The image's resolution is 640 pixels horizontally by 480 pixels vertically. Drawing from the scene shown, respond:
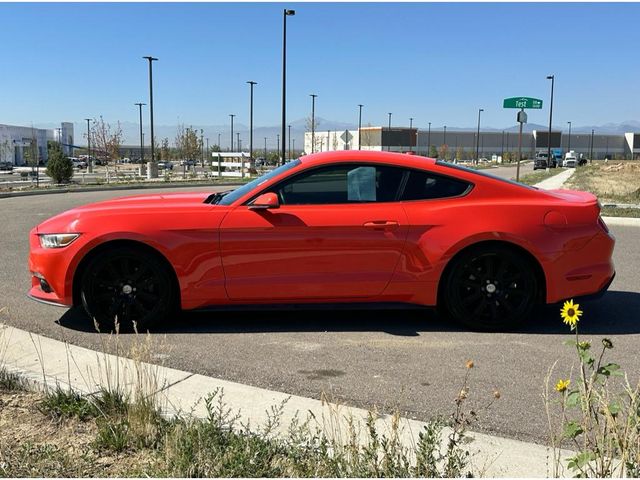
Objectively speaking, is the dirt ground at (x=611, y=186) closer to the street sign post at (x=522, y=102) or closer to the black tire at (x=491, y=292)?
the street sign post at (x=522, y=102)

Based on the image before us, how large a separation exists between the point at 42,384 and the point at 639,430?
11.0 feet

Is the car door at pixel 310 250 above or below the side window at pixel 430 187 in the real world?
below

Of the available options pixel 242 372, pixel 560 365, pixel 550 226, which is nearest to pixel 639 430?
pixel 560 365

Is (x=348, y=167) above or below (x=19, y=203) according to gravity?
above

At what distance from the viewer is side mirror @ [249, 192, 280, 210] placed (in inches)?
204

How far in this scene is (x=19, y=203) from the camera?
19.8 m

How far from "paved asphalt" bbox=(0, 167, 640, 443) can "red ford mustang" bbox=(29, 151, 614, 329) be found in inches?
11.9

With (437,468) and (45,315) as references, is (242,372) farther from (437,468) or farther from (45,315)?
(45,315)

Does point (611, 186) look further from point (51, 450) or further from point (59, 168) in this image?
point (51, 450)

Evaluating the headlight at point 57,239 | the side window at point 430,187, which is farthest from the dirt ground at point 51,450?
the side window at point 430,187

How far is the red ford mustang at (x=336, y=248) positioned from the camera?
5219 millimetres

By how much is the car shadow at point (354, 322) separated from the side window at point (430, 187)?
102 centimetres

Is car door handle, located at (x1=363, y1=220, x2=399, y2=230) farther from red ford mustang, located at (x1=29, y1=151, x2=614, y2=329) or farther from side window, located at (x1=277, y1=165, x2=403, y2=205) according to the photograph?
side window, located at (x1=277, y1=165, x2=403, y2=205)

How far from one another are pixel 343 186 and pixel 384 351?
58.7 inches
